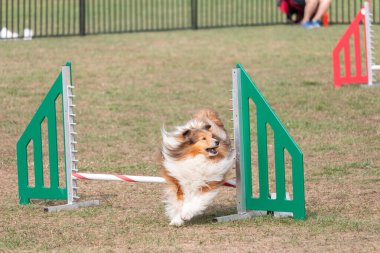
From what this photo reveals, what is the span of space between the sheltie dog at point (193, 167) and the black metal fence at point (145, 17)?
39.0ft

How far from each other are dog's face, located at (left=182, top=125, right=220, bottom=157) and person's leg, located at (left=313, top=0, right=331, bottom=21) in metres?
13.0

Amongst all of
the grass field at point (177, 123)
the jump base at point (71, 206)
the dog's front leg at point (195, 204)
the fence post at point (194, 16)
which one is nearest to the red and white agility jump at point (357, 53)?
the grass field at point (177, 123)

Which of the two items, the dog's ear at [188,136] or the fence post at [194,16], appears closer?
the dog's ear at [188,136]

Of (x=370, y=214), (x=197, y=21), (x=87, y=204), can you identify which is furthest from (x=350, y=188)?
(x=197, y=21)

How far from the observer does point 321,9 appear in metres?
20.7

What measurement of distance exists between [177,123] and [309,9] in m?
8.36

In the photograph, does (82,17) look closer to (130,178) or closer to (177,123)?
(177,123)

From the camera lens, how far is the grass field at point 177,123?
7668 mm

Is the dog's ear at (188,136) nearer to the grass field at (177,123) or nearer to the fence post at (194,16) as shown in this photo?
the grass field at (177,123)

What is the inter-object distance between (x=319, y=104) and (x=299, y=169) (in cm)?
628

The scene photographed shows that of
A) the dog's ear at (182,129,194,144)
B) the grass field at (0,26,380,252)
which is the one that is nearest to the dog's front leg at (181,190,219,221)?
the grass field at (0,26,380,252)

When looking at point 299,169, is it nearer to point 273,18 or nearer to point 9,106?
point 9,106

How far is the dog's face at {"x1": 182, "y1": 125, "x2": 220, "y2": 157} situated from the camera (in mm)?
7949

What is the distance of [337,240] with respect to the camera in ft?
24.3
